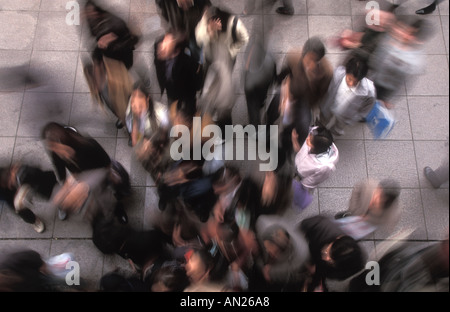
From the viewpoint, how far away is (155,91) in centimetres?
527

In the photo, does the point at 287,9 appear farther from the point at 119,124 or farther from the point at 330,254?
the point at 330,254

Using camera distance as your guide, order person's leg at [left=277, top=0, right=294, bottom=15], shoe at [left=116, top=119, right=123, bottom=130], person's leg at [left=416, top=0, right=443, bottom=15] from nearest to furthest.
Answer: shoe at [left=116, top=119, right=123, bottom=130], person's leg at [left=416, top=0, right=443, bottom=15], person's leg at [left=277, top=0, right=294, bottom=15]

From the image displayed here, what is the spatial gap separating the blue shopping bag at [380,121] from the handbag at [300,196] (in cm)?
106

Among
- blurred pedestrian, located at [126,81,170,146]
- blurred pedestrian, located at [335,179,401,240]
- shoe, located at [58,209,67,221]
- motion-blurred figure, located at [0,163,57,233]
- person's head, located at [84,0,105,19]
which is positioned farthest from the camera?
shoe, located at [58,209,67,221]

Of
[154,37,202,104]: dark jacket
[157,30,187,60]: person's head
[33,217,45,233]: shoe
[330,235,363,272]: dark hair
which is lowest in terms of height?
[33,217,45,233]: shoe

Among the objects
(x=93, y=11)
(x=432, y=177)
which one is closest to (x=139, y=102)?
(x=93, y=11)

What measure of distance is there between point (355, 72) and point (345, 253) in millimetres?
1709

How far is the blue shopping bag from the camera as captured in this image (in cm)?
450

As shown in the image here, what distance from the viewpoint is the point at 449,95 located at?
17.2 ft

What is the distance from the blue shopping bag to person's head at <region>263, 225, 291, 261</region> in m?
1.81

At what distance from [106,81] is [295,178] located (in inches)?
84.1

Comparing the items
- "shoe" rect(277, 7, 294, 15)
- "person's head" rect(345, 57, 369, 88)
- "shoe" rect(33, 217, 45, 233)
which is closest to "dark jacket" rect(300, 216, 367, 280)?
"person's head" rect(345, 57, 369, 88)

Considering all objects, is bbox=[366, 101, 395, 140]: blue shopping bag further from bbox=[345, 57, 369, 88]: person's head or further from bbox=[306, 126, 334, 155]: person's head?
bbox=[306, 126, 334, 155]: person's head

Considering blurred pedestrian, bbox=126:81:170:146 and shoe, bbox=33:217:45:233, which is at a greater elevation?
blurred pedestrian, bbox=126:81:170:146
